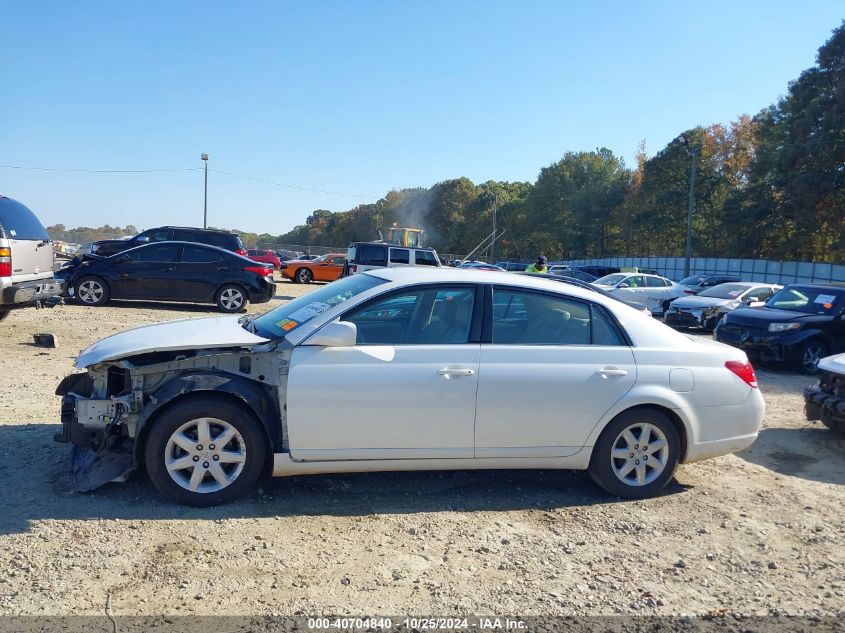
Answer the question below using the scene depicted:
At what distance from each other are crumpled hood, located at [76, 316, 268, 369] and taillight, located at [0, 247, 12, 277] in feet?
18.2

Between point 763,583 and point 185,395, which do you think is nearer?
point 763,583

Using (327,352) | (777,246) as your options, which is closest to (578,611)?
(327,352)

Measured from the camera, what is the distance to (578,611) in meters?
3.35

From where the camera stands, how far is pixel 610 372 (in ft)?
15.4

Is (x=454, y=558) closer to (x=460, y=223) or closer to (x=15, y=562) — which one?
(x=15, y=562)

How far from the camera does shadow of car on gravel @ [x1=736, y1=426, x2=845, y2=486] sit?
5742 mm

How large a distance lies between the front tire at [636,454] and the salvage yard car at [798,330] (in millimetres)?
6994

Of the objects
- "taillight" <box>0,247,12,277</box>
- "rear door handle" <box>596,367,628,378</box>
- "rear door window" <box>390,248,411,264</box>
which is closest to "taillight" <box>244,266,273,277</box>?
"taillight" <box>0,247,12,277</box>

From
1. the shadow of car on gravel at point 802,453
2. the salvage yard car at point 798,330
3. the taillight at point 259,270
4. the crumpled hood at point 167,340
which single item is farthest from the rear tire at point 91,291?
the shadow of car on gravel at point 802,453

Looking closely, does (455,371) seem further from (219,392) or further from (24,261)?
(24,261)

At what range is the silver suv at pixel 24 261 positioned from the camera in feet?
30.3

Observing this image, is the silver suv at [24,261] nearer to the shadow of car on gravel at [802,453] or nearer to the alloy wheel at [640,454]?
the alloy wheel at [640,454]

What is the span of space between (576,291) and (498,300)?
65 centimetres

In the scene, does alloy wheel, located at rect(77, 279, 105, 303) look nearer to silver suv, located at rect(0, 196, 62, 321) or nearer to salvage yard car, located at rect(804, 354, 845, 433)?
silver suv, located at rect(0, 196, 62, 321)
